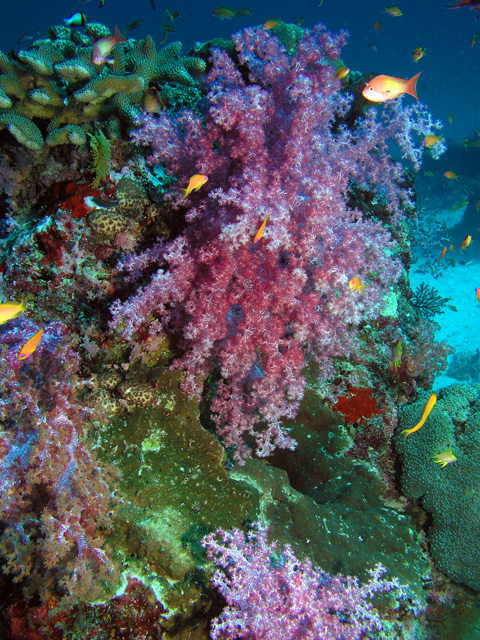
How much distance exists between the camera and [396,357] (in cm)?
429

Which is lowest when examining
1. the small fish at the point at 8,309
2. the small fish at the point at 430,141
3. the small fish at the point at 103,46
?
the small fish at the point at 8,309

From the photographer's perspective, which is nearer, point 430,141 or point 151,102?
point 151,102

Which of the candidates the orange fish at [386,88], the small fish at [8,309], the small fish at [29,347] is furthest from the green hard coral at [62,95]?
the orange fish at [386,88]

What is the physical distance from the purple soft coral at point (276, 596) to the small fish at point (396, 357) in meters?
2.42

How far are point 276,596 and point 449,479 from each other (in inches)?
113

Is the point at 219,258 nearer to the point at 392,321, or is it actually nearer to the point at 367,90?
the point at 367,90

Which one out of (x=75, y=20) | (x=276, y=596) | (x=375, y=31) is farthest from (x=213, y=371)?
(x=375, y=31)

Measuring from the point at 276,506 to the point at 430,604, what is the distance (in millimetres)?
2305

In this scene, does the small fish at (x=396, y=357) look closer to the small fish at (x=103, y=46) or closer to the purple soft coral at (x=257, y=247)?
the purple soft coral at (x=257, y=247)

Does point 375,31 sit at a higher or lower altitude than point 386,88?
higher

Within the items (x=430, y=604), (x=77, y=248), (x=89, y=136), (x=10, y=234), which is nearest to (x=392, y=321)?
(x=430, y=604)

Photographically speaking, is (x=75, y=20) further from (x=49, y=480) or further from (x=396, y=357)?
(x=396, y=357)

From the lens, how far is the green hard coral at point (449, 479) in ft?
12.7

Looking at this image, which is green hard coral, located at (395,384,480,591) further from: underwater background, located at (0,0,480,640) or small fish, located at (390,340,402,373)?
small fish, located at (390,340,402,373)
